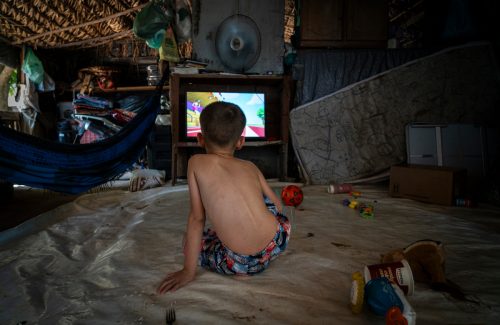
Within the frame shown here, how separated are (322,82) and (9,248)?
247 centimetres

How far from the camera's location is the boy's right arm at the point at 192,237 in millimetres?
788

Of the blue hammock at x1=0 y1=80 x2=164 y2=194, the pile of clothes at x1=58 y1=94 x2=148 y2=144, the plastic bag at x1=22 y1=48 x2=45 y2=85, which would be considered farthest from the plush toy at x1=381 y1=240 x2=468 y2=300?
the plastic bag at x1=22 y1=48 x2=45 y2=85

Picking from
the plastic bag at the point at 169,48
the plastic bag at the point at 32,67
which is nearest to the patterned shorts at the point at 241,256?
the plastic bag at the point at 169,48

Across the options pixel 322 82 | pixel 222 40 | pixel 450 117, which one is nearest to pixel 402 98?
pixel 450 117

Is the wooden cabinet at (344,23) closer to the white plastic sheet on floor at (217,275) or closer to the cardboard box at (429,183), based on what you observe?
the cardboard box at (429,183)

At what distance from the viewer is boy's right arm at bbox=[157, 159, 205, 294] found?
2.58ft

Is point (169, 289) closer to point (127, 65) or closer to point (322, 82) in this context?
point (322, 82)

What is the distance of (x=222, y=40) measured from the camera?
258 centimetres

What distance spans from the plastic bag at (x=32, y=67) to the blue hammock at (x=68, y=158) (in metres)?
2.43

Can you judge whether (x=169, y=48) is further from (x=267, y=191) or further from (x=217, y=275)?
(x=217, y=275)

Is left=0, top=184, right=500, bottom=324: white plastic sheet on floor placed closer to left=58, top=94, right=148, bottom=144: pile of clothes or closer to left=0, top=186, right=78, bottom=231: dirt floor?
left=0, top=186, right=78, bottom=231: dirt floor

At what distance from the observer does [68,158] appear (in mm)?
1582

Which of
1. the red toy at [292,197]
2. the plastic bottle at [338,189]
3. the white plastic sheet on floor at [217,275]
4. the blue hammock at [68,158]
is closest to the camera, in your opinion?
the white plastic sheet on floor at [217,275]

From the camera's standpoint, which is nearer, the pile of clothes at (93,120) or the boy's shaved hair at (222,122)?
the boy's shaved hair at (222,122)
